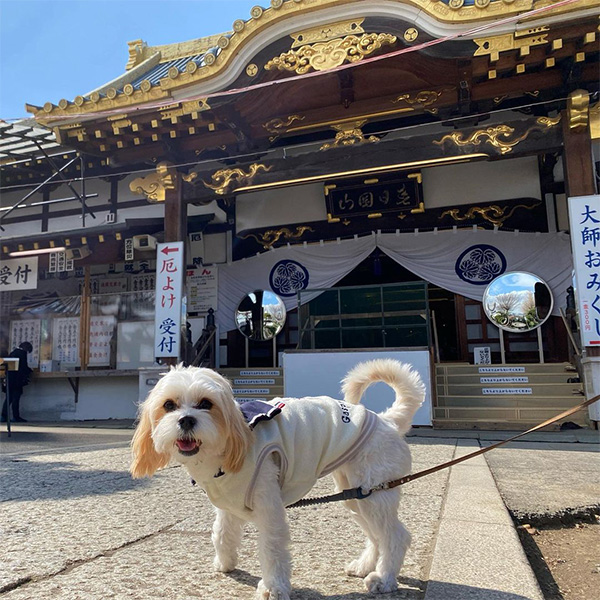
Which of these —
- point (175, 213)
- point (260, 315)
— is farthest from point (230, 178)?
point (260, 315)

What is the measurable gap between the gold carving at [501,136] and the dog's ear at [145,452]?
7.64m

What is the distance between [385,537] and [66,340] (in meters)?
11.7

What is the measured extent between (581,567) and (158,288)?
829 cm

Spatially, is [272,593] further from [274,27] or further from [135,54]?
[135,54]

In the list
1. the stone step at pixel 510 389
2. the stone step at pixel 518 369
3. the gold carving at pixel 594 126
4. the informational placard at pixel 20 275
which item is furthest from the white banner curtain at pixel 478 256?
the informational placard at pixel 20 275

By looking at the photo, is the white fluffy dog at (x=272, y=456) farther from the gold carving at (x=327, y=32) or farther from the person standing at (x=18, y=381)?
the person standing at (x=18, y=381)

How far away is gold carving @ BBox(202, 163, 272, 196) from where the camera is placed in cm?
909

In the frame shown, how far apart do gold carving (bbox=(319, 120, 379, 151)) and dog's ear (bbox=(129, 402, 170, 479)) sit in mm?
7512

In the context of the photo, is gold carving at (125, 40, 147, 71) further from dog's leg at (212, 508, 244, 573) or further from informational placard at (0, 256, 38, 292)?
dog's leg at (212, 508, 244, 573)

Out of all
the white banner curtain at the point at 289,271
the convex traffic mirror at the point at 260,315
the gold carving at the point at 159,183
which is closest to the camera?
the gold carving at the point at 159,183

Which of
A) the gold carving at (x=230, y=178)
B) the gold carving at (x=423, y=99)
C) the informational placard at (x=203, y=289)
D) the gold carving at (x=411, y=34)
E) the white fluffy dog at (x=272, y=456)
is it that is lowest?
the white fluffy dog at (x=272, y=456)

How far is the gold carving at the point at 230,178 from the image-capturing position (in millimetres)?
9086

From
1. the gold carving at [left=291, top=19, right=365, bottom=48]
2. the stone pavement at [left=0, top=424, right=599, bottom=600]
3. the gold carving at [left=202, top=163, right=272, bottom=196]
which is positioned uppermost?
the gold carving at [left=291, top=19, right=365, bottom=48]

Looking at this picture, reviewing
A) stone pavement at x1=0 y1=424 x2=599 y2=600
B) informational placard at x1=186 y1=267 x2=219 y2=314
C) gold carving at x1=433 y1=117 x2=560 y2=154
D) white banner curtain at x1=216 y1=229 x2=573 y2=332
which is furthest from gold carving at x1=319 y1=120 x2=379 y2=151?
stone pavement at x1=0 y1=424 x2=599 y2=600
